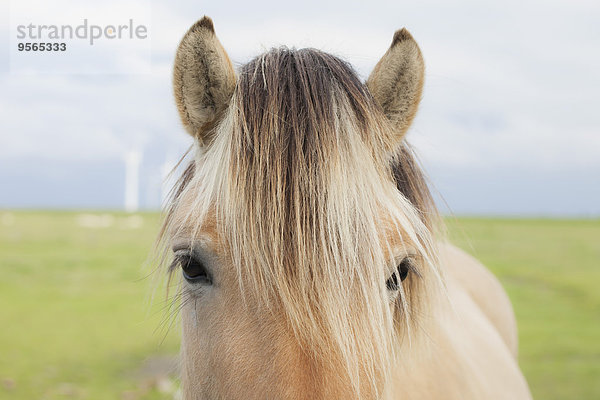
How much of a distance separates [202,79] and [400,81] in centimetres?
76

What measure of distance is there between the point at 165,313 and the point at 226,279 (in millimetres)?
701

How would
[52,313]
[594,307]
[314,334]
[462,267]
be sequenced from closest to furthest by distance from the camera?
[314,334] → [462,267] → [52,313] → [594,307]

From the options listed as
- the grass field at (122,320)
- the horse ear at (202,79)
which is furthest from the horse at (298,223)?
the grass field at (122,320)

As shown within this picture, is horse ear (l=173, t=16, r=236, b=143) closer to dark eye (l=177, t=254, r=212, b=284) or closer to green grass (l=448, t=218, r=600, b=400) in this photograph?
dark eye (l=177, t=254, r=212, b=284)

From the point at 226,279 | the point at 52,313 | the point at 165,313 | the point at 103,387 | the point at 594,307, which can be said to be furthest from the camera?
the point at 594,307

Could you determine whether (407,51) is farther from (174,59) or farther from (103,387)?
(103,387)

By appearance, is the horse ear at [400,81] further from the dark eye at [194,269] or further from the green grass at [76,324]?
the green grass at [76,324]

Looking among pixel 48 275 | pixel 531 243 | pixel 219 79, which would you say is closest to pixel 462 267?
pixel 219 79

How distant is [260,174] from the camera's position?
1559mm

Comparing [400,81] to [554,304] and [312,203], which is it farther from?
[554,304]

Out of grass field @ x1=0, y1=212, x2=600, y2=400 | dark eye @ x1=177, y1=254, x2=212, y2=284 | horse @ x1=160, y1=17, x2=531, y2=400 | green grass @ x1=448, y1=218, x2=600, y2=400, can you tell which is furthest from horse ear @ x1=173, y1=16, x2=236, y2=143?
green grass @ x1=448, y1=218, x2=600, y2=400

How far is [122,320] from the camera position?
45.7 feet

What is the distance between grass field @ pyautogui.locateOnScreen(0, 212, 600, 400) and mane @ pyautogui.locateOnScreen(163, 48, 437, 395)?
874 mm

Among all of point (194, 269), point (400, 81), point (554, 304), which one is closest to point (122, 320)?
point (194, 269)
